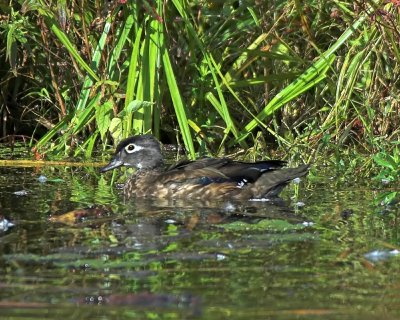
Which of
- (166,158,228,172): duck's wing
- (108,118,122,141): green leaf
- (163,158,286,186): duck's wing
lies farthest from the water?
(108,118,122,141): green leaf

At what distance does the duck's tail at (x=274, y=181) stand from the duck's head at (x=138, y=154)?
1.19 meters

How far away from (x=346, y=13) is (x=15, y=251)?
4720mm

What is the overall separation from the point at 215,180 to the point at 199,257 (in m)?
2.70

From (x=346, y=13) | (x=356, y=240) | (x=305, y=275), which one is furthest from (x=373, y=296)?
(x=346, y=13)

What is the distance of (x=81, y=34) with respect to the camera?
414 inches

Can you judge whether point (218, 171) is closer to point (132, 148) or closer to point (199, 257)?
point (132, 148)

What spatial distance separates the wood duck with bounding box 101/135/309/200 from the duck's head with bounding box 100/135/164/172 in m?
0.16

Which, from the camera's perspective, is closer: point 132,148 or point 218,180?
point 218,180

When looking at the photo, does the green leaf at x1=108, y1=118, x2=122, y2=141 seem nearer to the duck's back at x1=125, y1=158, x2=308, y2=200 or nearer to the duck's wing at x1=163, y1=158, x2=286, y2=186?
the duck's back at x1=125, y1=158, x2=308, y2=200

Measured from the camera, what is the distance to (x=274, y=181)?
8672mm

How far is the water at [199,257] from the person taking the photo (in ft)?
17.2

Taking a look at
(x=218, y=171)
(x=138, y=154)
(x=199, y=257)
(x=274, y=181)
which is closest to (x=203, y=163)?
(x=218, y=171)

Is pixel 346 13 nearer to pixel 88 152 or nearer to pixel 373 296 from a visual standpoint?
pixel 88 152

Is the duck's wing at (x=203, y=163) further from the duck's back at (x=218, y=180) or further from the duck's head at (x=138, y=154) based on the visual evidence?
the duck's head at (x=138, y=154)
